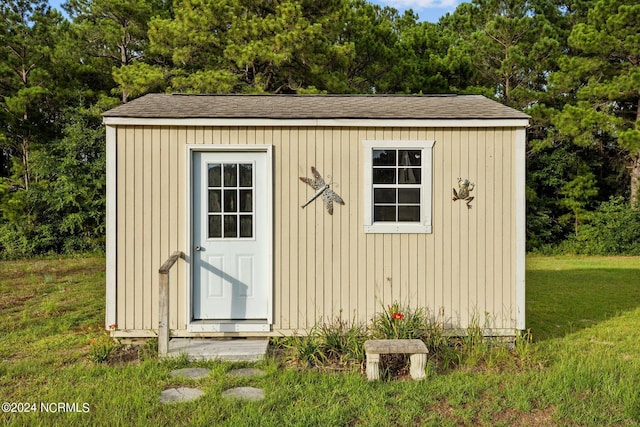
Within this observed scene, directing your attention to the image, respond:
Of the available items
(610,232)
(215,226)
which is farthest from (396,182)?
(610,232)

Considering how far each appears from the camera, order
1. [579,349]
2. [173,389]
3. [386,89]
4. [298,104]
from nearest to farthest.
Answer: [173,389]
[579,349]
[298,104]
[386,89]

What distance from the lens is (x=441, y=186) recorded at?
521cm

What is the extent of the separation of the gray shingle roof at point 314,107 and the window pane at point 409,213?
3.33 feet

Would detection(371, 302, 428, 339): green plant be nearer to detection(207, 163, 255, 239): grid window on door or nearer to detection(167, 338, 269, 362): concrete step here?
detection(167, 338, 269, 362): concrete step

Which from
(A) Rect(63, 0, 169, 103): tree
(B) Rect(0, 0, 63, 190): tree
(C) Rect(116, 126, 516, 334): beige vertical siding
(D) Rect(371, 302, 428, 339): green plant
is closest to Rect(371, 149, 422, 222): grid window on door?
(C) Rect(116, 126, 516, 334): beige vertical siding

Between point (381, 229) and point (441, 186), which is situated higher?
point (441, 186)

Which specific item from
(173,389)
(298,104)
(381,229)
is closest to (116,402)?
(173,389)

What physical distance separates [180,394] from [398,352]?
188cm

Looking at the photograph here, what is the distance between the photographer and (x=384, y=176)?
5.23 m

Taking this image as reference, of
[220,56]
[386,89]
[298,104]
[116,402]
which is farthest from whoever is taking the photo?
[386,89]

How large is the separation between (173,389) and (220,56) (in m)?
12.2

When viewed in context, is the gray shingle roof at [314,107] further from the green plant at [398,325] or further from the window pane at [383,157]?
the green plant at [398,325]

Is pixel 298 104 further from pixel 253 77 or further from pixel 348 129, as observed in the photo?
pixel 253 77

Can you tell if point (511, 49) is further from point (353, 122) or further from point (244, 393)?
point (244, 393)
